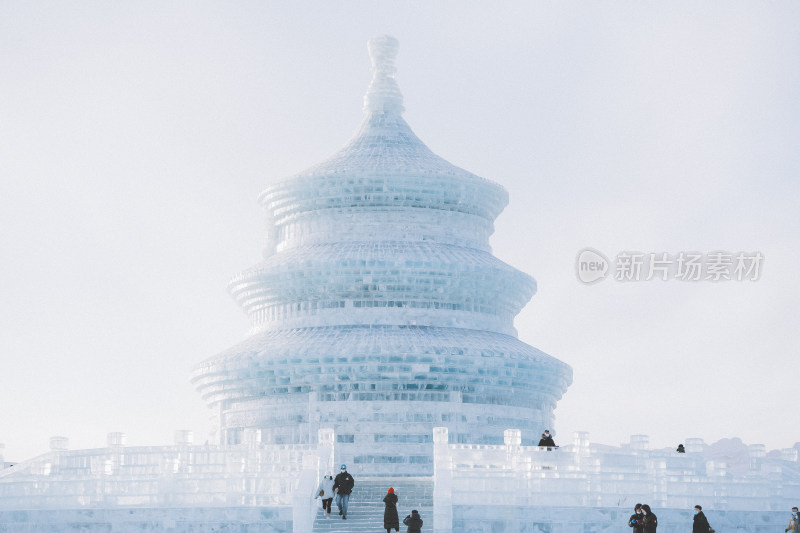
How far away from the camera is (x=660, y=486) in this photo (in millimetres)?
35250

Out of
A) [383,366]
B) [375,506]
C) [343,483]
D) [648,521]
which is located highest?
[383,366]

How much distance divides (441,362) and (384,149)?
10.3m

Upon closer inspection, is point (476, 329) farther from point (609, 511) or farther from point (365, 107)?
point (609, 511)

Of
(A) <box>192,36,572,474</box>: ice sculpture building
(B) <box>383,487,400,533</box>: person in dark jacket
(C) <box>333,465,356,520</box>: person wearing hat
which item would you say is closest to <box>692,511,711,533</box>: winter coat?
(B) <box>383,487,400,533</box>: person in dark jacket

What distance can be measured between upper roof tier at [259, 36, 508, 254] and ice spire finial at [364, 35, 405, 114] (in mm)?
478

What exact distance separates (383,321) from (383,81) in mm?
11940

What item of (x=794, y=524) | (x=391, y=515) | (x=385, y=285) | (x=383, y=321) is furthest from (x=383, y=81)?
(x=794, y=524)

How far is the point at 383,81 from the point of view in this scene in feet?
183

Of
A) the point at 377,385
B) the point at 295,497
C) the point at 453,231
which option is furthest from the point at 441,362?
the point at 295,497

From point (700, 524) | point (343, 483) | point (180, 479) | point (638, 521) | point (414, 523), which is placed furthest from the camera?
point (180, 479)

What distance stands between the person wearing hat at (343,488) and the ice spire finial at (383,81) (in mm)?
24156

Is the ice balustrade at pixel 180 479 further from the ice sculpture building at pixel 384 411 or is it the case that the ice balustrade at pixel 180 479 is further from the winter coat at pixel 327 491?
Answer: the winter coat at pixel 327 491

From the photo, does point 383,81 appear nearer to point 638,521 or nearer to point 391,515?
point 391,515

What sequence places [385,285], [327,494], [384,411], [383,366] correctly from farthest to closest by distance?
[385,285] → [384,411] → [383,366] → [327,494]
